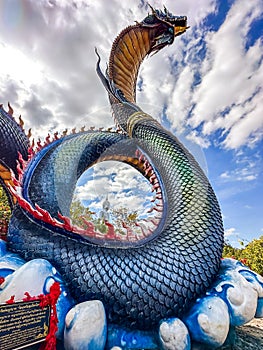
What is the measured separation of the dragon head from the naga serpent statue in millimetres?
2364

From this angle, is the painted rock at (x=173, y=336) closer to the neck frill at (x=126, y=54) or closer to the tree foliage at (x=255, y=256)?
the neck frill at (x=126, y=54)

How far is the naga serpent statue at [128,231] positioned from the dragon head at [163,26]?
2.36 metres

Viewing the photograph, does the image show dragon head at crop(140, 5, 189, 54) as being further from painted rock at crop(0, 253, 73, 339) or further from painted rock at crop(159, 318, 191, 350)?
painted rock at crop(159, 318, 191, 350)

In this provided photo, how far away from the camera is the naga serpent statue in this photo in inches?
99.7

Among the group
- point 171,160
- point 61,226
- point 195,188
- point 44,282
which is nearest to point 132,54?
point 171,160

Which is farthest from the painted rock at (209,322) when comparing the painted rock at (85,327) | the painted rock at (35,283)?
the painted rock at (35,283)

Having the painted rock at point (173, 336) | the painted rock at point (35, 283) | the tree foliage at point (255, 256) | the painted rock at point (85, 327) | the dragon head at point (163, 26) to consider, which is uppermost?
the dragon head at point (163, 26)

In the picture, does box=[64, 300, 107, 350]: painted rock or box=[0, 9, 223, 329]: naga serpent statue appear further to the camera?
box=[0, 9, 223, 329]: naga serpent statue

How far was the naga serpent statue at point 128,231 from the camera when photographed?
8.31 ft

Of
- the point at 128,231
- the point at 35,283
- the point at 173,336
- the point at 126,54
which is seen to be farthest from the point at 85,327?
the point at 126,54

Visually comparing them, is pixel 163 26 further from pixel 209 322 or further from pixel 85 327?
pixel 85 327

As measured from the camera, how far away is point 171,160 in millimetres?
3900

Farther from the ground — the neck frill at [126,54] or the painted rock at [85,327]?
the neck frill at [126,54]

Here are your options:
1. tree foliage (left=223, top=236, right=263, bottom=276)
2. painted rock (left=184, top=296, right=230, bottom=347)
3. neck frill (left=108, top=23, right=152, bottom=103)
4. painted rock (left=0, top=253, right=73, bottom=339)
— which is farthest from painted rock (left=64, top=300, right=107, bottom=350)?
tree foliage (left=223, top=236, right=263, bottom=276)
